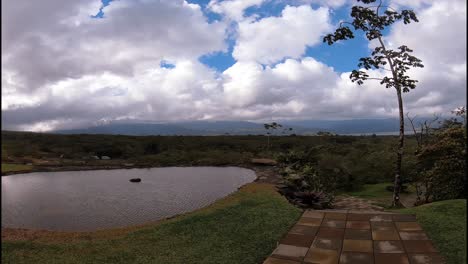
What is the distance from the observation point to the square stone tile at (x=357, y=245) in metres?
5.98

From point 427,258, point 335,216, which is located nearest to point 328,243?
point 427,258

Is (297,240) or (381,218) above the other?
(381,218)

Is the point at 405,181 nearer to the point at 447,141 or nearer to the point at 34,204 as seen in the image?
the point at 447,141

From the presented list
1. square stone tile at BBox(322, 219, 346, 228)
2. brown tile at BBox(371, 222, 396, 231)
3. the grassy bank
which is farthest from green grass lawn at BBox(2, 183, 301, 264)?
the grassy bank

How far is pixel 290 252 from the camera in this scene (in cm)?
607

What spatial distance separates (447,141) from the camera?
28.9 ft

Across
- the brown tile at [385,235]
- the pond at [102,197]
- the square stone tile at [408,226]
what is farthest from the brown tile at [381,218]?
the pond at [102,197]

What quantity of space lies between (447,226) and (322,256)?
2.74m

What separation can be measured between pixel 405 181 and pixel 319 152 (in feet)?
12.7

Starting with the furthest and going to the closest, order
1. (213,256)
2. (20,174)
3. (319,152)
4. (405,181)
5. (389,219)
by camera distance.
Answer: (20,174), (319,152), (405,181), (389,219), (213,256)

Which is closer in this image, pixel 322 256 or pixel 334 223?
pixel 322 256

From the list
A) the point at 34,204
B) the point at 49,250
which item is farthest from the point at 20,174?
the point at 49,250

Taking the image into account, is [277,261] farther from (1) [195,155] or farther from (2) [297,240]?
(1) [195,155]

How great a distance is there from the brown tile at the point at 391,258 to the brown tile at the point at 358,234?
80 cm
